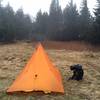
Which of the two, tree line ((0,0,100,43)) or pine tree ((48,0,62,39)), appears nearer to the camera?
tree line ((0,0,100,43))

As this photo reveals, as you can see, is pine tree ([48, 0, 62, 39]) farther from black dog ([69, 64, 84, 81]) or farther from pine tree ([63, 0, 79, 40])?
black dog ([69, 64, 84, 81])

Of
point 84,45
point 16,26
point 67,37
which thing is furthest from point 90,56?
point 16,26

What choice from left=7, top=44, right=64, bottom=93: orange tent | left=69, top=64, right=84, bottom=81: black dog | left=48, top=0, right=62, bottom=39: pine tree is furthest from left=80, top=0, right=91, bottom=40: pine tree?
left=7, top=44, right=64, bottom=93: orange tent

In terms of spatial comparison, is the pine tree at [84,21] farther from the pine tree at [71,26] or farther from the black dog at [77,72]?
the black dog at [77,72]

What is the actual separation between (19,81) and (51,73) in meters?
1.34

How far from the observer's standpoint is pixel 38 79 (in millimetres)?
12633

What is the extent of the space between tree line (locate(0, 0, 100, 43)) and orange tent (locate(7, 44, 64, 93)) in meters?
26.9

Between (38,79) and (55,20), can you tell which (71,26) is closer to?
(55,20)

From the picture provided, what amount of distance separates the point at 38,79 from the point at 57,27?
138 feet

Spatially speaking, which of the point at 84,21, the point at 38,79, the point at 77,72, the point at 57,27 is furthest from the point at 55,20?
the point at 38,79

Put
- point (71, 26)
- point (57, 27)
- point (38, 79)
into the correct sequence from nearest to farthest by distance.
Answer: point (38, 79) < point (71, 26) < point (57, 27)

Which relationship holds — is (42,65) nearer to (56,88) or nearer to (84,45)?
(56,88)

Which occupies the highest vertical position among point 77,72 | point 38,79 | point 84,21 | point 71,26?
point 84,21

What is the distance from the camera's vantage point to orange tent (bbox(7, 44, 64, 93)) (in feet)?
40.6
